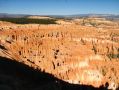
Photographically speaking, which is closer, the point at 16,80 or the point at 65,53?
the point at 16,80

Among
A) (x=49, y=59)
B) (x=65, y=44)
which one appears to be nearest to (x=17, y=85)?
(x=49, y=59)

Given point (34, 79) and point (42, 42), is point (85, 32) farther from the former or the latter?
point (34, 79)

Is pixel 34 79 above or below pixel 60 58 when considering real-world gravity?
above

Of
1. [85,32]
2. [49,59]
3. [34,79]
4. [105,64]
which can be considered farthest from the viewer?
[85,32]

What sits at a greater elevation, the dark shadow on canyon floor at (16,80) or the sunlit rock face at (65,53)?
the dark shadow on canyon floor at (16,80)

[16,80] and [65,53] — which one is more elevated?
[16,80]

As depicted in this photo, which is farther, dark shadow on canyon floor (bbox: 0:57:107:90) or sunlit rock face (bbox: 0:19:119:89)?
sunlit rock face (bbox: 0:19:119:89)

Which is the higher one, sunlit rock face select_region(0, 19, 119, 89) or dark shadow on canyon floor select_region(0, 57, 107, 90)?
dark shadow on canyon floor select_region(0, 57, 107, 90)

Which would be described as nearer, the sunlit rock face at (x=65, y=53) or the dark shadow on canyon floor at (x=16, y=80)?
the dark shadow on canyon floor at (x=16, y=80)
